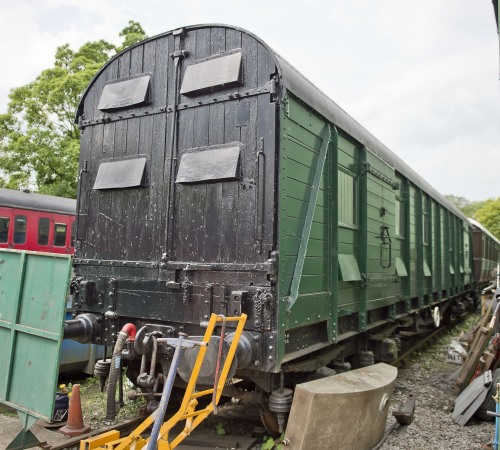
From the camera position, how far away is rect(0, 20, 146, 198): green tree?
1722cm

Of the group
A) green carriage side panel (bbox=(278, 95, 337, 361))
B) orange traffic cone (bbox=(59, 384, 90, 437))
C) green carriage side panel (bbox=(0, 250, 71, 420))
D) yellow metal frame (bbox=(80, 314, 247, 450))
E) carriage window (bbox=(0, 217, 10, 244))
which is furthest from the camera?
carriage window (bbox=(0, 217, 10, 244))

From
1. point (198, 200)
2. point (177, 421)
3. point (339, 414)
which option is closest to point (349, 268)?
point (339, 414)

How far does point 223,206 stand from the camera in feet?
13.8

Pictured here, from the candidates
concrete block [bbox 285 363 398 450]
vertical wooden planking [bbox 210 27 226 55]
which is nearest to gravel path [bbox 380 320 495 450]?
concrete block [bbox 285 363 398 450]

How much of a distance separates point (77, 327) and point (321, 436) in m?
2.40

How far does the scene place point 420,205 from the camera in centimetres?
890

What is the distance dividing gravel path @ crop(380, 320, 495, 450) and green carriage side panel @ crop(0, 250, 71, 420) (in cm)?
307

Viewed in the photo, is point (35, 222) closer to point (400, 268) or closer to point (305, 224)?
point (400, 268)

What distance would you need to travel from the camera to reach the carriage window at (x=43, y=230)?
42.6ft

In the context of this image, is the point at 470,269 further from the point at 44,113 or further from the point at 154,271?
the point at 44,113

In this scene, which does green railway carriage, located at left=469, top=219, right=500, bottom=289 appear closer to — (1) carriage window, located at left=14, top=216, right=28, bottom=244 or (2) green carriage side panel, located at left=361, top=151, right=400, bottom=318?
(2) green carriage side panel, located at left=361, top=151, right=400, bottom=318

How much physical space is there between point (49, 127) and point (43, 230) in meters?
6.81

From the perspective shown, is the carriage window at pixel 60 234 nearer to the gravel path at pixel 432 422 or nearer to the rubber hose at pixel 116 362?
the gravel path at pixel 432 422

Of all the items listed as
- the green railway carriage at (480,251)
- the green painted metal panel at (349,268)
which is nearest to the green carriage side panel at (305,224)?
the green painted metal panel at (349,268)
